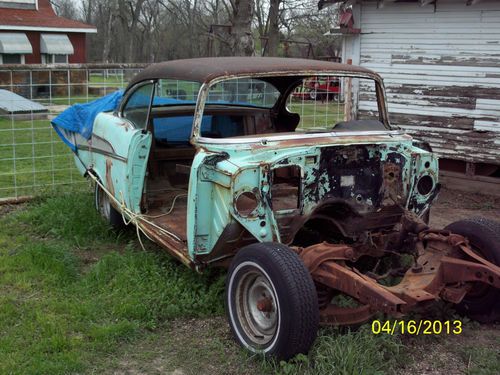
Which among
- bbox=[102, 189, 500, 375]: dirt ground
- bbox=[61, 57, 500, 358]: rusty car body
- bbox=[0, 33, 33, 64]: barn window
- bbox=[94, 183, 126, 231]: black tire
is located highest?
bbox=[0, 33, 33, 64]: barn window

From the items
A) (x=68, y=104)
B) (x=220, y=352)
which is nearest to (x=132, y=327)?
(x=220, y=352)

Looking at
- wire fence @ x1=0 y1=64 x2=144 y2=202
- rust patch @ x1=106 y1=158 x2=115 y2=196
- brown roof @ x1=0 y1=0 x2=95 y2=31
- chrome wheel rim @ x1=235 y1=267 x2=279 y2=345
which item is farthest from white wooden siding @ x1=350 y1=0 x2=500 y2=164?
brown roof @ x1=0 y1=0 x2=95 y2=31

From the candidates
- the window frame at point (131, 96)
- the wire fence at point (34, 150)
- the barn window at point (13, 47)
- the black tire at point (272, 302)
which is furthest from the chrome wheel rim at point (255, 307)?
Answer: the barn window at point (13, 47)

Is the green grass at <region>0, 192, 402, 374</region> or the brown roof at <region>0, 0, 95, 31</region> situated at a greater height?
the brown roof at <region>0, 0, 95, 31</region>

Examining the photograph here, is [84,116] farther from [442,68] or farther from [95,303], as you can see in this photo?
[442,68]

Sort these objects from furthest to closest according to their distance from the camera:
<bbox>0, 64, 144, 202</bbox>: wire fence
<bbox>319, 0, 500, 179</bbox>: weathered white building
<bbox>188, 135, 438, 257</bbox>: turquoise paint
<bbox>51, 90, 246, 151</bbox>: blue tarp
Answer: <bbox>319, 0, 500, 179</bbox>: weathered white building, <bbox>0, 64, 144, 202</bbox>: wire fence, <bbox>51, 90, 246, 151</bbox>: blue tarp, <bbox>188, 135, 438, 257</bbox>: turquoise paint

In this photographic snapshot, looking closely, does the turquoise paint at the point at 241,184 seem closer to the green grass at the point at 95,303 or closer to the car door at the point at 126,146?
the green grass at the point at 95,303

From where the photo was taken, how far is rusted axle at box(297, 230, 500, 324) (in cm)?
363

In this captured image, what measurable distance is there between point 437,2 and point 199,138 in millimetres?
6163

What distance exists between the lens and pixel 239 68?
472 centimetres

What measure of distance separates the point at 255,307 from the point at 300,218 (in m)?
0.73

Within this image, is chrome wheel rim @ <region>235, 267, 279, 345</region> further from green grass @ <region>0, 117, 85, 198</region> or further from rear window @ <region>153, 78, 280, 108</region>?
green grass @ <region>0, 117, 85, 198</region>
